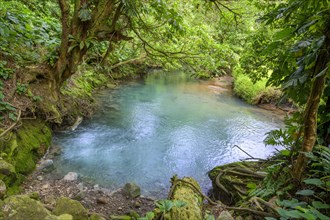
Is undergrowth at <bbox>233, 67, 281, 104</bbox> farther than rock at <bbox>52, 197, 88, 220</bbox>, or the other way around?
undergrowth at <bbox>233, 67, 281, 104</bbox>

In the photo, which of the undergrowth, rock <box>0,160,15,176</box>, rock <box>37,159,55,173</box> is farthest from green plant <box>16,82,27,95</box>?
the undergrowth

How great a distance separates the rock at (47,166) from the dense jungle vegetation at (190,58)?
794mm

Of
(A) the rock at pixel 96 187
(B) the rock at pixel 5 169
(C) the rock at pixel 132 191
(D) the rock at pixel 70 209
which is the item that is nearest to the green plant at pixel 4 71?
(B) the rock at pixel 5 169

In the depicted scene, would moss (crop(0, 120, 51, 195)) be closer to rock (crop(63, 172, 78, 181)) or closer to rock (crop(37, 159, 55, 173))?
rock (crop(37, 159, 55, 173))

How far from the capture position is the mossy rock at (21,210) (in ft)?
5.45

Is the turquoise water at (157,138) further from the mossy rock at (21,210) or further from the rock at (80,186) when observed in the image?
the mossy rock at (21,210)

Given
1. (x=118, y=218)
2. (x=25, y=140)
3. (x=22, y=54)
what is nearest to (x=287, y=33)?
(x=118, y=218)

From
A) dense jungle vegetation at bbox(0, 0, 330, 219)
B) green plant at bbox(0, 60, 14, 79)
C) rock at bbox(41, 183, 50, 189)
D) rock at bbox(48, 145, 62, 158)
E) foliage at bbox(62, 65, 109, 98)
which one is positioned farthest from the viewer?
foliage at bbox(62, 65, 109, 98)

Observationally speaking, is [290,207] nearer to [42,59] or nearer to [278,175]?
[278,175]

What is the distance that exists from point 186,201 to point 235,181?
4.09ft

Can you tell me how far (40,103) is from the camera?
521cm

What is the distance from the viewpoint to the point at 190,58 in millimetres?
6059

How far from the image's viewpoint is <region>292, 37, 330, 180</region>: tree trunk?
199 centimetres

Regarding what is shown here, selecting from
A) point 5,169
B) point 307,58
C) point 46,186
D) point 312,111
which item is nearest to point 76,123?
point 46,186
